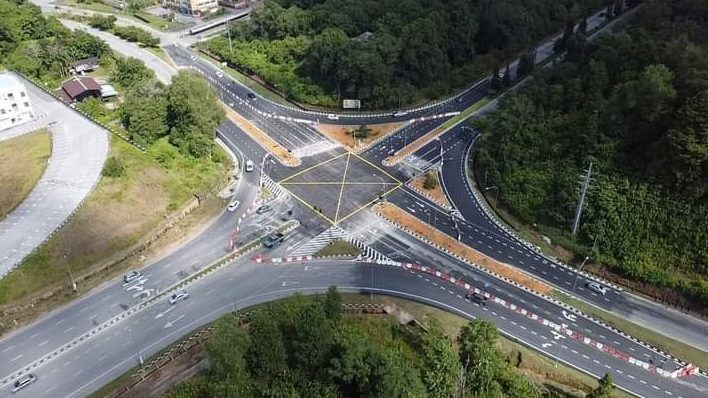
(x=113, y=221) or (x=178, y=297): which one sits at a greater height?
(x=113, y=221)

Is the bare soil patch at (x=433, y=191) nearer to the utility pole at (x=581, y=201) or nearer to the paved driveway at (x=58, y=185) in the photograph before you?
the utility pole at (x=581, y=201)

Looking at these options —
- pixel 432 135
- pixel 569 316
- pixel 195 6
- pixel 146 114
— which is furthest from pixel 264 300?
pixel 195 6

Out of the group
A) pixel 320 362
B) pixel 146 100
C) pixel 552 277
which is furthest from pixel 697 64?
pixel 146 100

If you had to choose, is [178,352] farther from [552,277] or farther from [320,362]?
[552,277]

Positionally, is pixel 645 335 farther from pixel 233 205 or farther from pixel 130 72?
pixel 130 72

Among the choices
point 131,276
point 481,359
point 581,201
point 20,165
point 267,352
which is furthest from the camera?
point 20,165

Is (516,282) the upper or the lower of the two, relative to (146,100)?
lower

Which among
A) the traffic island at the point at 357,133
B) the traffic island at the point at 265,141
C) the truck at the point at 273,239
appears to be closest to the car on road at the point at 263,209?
the truck at the point at 273,239
